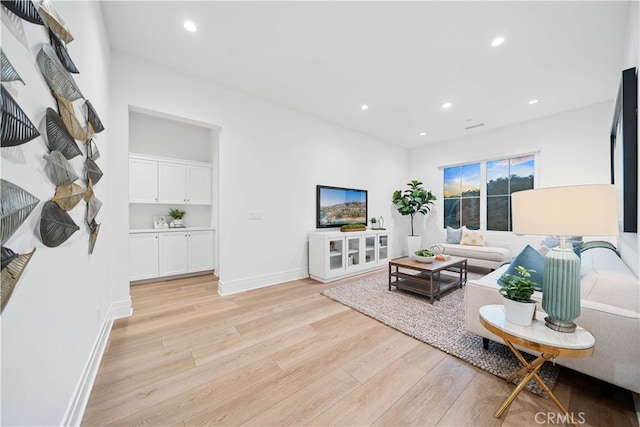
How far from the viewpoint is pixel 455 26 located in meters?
2.17

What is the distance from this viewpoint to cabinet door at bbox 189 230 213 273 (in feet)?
13.2

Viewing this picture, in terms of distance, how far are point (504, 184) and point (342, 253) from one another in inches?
146

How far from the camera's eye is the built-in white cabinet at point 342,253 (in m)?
3.82

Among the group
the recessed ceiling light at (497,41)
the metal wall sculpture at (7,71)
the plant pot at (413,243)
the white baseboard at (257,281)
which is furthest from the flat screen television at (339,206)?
the metal wall sculpture at (7,71)

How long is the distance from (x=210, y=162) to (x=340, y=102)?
2.59 m

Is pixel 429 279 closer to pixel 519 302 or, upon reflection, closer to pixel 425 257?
pixel 425 257

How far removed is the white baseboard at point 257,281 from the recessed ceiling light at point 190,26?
2.81m

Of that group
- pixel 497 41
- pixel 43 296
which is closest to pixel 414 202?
pixel 497 41

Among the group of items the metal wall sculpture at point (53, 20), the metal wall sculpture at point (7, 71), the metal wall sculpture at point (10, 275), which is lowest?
the metal wall sculpture at point (10, 275)

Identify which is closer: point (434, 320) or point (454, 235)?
point (434, 320)

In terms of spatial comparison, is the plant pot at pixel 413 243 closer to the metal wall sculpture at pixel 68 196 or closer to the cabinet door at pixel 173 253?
the cabinet door at pixel 173 253

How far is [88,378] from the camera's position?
149 centimetres

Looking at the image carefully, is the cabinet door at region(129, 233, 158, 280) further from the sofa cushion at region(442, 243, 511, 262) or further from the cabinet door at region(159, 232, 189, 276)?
the sofa cushion at region(442, 243, 511, 262)

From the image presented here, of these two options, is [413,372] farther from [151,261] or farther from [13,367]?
[151,261]
